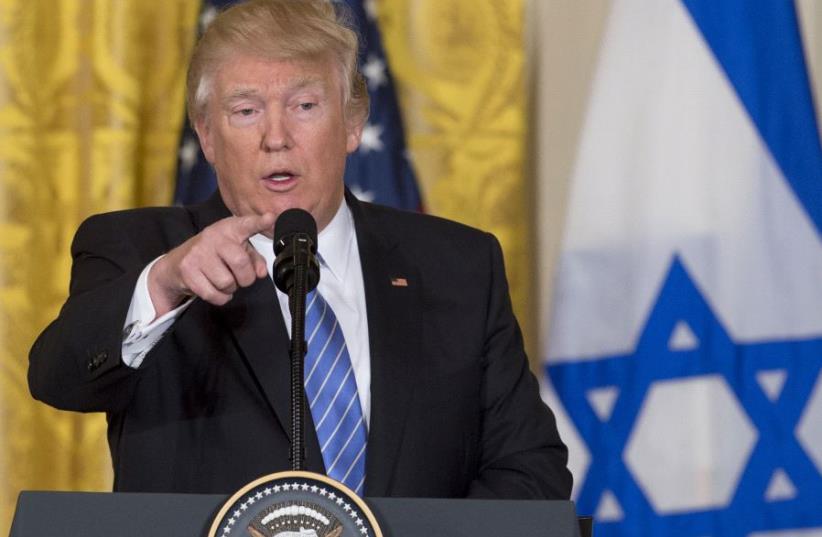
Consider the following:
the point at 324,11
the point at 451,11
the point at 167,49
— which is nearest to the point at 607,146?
the point at 451,11

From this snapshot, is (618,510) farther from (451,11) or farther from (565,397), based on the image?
(451,11)

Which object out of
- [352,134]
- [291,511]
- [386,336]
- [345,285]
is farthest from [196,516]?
[352,134]

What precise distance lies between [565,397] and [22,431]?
1388 millimetres

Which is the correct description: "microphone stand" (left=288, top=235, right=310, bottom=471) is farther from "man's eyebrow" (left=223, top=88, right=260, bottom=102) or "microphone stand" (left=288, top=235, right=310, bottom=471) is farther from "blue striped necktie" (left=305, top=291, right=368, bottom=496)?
"man's eyebrow" (left=223, top=88, right=260, bottom=102)

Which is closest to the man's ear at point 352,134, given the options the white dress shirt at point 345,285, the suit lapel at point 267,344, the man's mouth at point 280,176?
the white dress shirt at point 345,285

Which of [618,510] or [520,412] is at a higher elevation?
[520,412]

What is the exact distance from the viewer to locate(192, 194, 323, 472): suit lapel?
2.20 m

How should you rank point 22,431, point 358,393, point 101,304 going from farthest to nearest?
point 22,431 < point 358,393 < point 101,304

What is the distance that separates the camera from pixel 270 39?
93.7 inches

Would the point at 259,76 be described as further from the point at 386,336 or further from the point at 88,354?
the point at 88,354

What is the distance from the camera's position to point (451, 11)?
3727 millimetres

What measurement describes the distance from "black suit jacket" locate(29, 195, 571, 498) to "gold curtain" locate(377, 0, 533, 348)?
3.50 feet

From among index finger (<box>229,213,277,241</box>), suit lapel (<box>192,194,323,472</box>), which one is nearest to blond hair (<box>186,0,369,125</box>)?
suit lapel (<box>192,194,323,472</box>)

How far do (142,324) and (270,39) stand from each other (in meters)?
0.66
